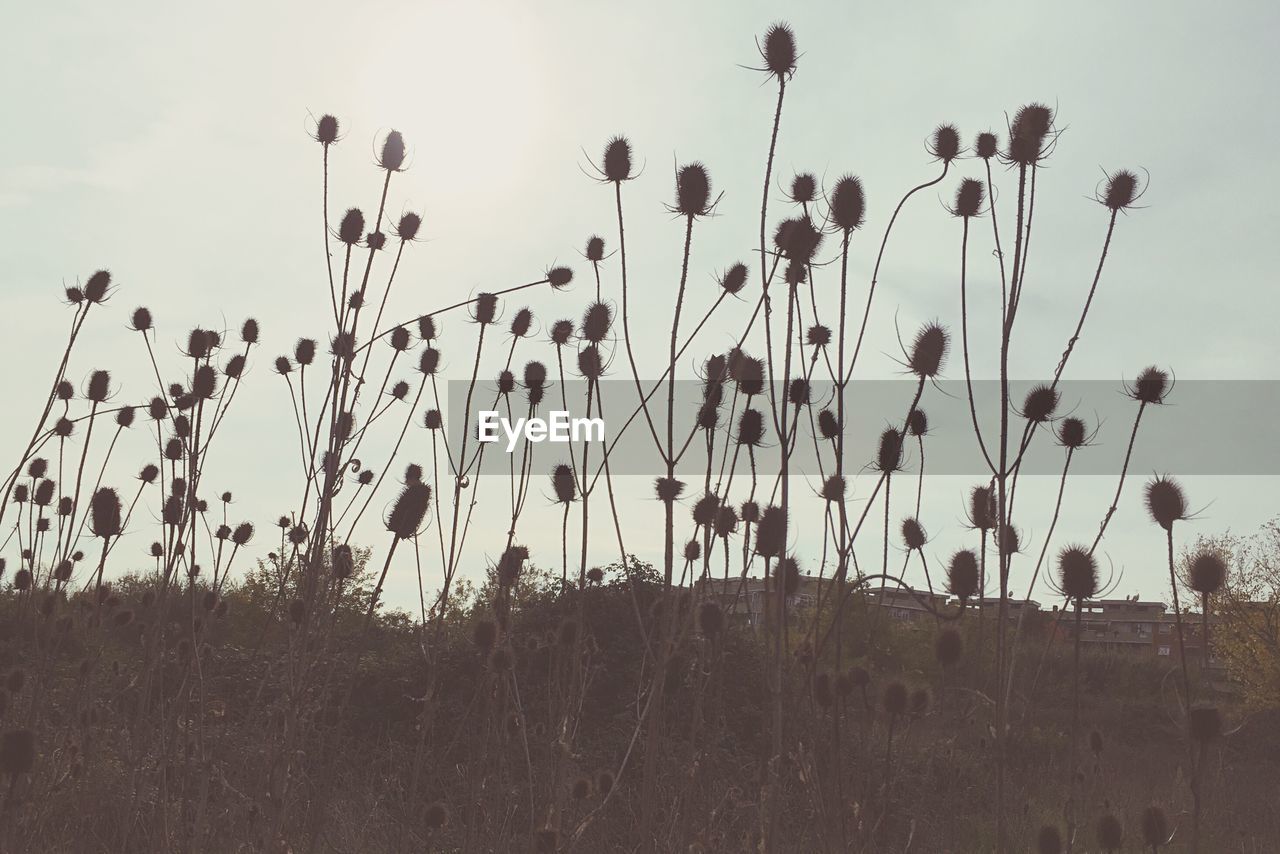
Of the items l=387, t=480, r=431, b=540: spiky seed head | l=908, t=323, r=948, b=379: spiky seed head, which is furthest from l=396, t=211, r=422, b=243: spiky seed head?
l=908, t=323, r=948, b=379: spiky seed head

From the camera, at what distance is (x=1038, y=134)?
4.36 m

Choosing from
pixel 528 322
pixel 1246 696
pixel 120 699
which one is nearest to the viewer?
pixel 528 322

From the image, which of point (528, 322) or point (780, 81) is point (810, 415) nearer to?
point (780, 81)

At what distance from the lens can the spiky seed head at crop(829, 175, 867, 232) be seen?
13.8 feet

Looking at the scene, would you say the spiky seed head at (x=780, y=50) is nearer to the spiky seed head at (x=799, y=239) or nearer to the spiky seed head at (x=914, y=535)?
the spiky seed head at (x=799, y=239)

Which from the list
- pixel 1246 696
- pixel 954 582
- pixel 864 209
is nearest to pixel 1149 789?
pixel 954 582

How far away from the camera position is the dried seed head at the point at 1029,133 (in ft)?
13.7

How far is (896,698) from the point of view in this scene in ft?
15.0

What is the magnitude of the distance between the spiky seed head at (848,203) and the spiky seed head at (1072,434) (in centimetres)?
175

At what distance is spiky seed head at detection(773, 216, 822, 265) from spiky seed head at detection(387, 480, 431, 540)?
2.01 metres

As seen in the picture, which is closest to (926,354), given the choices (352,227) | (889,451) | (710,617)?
(889,451)

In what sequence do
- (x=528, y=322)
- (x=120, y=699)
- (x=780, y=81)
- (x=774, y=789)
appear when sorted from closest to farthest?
(x=774, y=789) < (x=780, y=81) < (x=528, y=322) < (x=120, y=699)

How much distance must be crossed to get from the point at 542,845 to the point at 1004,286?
2.74m

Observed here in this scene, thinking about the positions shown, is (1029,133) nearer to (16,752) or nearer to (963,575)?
(963,575)
